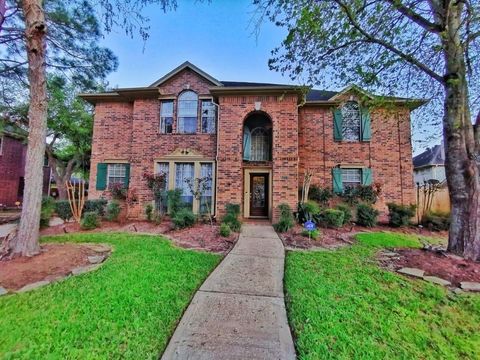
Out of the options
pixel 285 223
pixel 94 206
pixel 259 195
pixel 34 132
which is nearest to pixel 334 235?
pixel 285 223

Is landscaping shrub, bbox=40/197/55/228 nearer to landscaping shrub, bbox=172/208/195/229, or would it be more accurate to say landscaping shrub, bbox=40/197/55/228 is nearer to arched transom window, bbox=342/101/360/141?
landscaping shrub, bbox=172/208/195/229

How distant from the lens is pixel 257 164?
401 inches

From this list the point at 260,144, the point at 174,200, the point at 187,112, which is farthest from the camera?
the point at 260,144

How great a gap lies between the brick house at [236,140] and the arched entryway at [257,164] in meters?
0.05

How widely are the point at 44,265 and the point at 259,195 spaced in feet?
27.3

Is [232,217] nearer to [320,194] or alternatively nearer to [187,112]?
[320,194]

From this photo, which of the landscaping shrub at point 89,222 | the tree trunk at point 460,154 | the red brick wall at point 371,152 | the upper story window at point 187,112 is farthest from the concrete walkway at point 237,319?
the upper story window at point 187,112

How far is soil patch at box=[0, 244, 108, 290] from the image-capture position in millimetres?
3871

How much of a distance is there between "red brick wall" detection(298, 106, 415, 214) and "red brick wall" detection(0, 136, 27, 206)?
20.3 m

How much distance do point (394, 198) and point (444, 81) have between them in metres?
6.54

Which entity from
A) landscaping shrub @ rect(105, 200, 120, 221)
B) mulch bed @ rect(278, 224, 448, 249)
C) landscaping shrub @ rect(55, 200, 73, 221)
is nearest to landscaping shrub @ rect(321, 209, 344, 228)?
mulch bed @ rect(278, 224, 448, 249)

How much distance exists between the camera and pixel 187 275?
13.1 feet

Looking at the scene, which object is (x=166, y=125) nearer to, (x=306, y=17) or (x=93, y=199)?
(x=93, y=199)

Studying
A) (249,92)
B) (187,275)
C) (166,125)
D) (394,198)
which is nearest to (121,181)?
(166,125)
